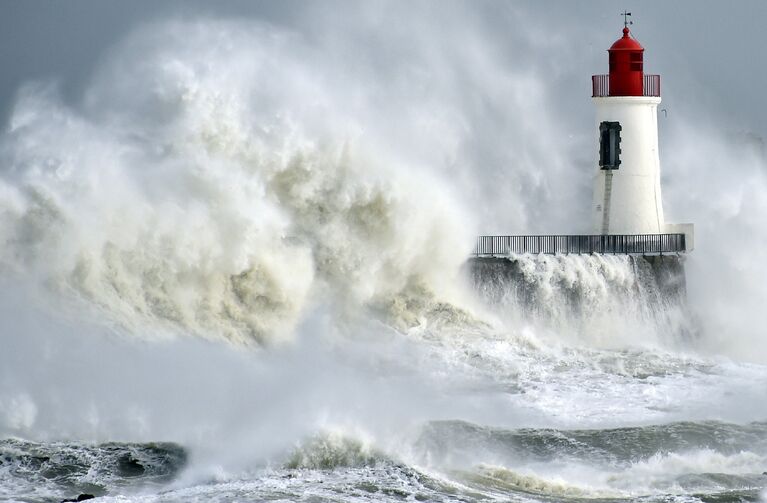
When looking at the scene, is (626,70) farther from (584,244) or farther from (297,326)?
(297,326)

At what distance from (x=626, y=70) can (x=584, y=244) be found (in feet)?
10.4

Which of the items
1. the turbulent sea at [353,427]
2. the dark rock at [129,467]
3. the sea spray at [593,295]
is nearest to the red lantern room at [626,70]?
the sea spray at [593,295]

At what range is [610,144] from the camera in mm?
31812

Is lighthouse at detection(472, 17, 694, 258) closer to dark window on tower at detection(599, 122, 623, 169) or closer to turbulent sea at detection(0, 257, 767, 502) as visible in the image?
dark window on tower at detection(599, 122, 623, 169)

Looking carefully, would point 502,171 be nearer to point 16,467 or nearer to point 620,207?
point 620,207

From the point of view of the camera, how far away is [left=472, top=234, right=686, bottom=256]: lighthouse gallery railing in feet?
101

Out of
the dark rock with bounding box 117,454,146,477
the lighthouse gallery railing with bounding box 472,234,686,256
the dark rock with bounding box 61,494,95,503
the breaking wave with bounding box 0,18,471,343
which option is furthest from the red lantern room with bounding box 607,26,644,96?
the dark rock with bounding box 61,494,95,503

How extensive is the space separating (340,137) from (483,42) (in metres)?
6.96

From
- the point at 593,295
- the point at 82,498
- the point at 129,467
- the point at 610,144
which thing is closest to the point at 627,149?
the point at 610,144

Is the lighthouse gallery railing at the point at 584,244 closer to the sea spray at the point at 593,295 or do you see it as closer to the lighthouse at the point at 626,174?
the lighthouse at the point at 626,174

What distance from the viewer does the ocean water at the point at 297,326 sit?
20.2 meters

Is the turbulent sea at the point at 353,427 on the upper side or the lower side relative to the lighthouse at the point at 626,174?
lower

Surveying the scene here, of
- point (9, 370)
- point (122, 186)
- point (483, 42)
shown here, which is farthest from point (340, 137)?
point (9, 370)

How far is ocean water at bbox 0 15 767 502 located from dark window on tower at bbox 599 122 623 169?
2.03 meters
